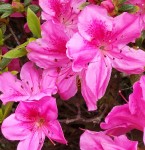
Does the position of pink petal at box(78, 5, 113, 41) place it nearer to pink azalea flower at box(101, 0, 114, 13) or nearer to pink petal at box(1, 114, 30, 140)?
pink azalea flower at box(101, 0, 114, 13)

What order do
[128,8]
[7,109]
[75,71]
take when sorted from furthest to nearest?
[7,109] < [128,8] < [75,71]

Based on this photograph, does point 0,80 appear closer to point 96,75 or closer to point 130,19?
point 96,75

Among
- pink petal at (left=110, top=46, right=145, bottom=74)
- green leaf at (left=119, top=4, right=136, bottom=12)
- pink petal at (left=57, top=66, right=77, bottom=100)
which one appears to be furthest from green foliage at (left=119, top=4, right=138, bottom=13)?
pink petal at (left=57, top=66, right=77, bottom=100)

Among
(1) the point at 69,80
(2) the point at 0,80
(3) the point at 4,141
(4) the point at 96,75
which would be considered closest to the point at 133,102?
(4) the point at 96,75

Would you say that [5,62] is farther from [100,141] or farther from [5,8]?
[100,141]

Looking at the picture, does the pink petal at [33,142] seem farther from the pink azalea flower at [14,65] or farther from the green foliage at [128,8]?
the green foliage at [128,8]

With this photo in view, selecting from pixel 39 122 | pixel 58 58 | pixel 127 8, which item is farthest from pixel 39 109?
pixel 127 8
